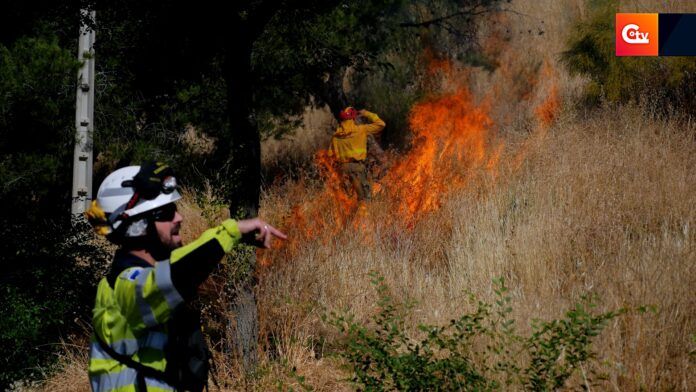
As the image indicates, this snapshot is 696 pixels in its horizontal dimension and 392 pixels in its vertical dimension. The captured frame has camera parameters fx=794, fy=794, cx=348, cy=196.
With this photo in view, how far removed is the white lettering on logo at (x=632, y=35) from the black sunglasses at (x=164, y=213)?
12.5m

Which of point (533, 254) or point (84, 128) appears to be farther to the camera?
point (84, 128)

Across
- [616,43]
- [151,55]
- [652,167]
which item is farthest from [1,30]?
[616,43]

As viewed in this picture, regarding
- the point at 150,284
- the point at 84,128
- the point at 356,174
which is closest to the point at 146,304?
the point at 150,284

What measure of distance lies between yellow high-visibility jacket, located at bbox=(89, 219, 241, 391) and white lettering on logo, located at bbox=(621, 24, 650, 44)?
1262cm

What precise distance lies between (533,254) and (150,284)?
484 centimetres

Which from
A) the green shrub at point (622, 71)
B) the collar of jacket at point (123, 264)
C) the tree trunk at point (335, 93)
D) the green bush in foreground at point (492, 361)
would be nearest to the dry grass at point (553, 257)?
the green bush in foreground at point (492, 361)

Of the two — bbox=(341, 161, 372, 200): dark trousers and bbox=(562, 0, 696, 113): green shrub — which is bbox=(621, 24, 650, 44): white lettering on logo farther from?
bbox=(341, 161, 372, 200): dark trousers

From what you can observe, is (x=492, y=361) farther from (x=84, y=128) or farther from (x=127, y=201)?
(x=84, y=128)

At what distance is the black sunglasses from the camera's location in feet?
10.4

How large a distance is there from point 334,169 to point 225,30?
21.7 feet

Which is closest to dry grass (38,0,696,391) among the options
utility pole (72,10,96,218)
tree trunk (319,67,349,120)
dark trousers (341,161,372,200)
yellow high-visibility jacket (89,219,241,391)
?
dark trousers (341,161,372,200)

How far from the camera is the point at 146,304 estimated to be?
283cm

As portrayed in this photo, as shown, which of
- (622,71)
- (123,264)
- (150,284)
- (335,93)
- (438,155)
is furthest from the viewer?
(335,93)

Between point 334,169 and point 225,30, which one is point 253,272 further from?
point 334,169
